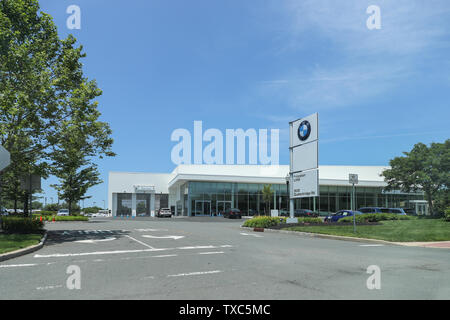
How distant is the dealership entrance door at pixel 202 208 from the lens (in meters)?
55.0

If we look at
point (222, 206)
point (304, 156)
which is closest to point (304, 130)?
point (304, 156)

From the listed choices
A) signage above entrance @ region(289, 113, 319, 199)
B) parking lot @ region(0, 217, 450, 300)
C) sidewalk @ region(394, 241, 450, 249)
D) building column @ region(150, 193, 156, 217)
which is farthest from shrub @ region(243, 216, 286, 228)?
building column @ region(150, 193, 156, 217)

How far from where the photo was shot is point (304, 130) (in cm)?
2534

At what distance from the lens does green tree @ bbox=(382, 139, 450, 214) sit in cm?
4244

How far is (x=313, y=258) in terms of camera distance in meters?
10.6

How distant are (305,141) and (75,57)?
1463 cm

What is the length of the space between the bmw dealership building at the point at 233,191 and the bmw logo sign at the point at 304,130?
97.3 ft

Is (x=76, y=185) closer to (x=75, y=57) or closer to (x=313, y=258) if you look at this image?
(x=75, y=57)

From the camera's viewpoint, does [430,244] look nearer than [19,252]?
No

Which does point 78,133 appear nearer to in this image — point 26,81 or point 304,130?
point 26,81

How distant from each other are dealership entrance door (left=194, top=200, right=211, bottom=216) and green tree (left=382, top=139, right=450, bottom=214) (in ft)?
79.3

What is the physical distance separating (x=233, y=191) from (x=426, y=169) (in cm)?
2537

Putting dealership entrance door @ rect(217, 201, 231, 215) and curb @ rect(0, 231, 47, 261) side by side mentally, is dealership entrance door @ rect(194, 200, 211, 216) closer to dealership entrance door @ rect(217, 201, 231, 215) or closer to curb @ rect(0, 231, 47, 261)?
dealership entrance door @ rect(217, 201, 231, 215)
